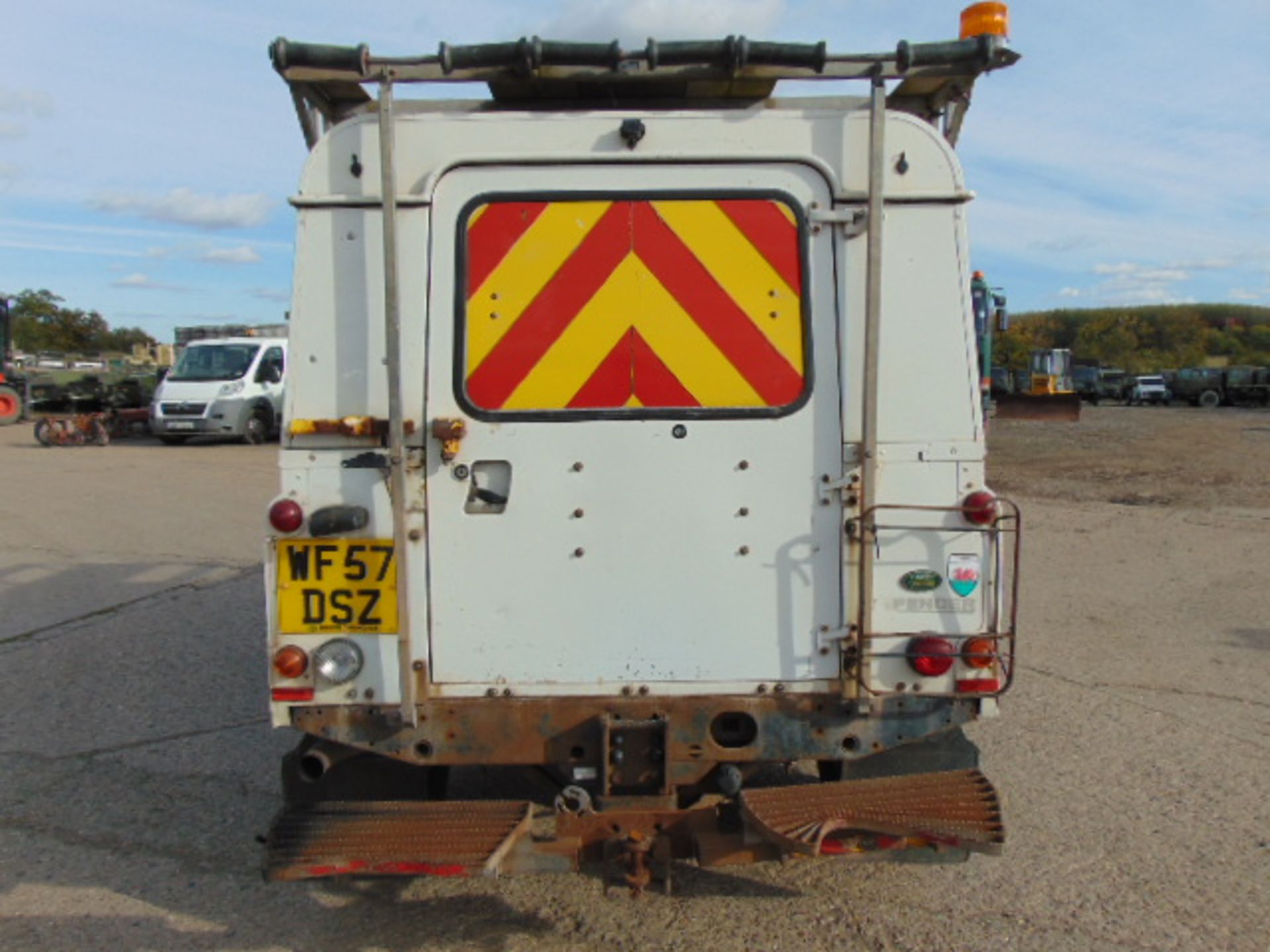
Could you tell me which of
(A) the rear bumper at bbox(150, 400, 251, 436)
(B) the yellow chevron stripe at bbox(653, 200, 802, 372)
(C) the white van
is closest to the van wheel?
(C) the white van

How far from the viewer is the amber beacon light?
3.41m

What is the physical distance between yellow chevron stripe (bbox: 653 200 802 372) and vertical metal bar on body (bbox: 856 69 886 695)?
0.25 meters

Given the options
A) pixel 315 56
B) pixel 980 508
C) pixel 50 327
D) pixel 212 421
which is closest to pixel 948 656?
pixel 980 508

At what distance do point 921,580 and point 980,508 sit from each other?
0.31 meters

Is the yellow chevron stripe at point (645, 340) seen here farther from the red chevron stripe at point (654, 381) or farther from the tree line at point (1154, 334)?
the tree line at point (1154, 334)

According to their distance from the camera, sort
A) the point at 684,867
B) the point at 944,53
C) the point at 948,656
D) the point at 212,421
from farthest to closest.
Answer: the point at 212,421
the point at 684,867
the point at 948,656
the point at 944,53

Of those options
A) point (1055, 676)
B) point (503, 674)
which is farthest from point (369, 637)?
point (1055, 676)

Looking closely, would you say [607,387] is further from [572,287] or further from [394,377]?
[394,377]

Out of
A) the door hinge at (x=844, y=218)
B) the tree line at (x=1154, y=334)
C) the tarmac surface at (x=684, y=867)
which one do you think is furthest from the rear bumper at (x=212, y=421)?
the tree line at (x=1154, y=334)

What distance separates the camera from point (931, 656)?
11.5 ft

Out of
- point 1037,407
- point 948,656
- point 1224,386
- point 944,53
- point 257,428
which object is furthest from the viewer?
point 1224,386

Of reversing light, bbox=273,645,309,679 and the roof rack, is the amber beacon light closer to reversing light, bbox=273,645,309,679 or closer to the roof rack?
the roof rack

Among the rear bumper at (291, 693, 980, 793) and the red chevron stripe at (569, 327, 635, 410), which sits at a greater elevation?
the red chevron stripe at (569, 327, 635, 410)

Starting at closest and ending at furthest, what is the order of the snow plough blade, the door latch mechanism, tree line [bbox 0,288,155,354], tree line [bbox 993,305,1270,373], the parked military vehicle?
the door latch mechanism → the snow plough blade → the parked military vehicle → tree line [bbox 0,288,155,354] → tree line [bbox 993,305,1270,373]
